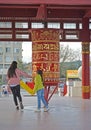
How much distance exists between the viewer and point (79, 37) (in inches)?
768

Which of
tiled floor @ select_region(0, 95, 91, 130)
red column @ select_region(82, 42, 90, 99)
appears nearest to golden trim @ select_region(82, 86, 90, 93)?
red column @ select_region(82, 42, 90, 99)

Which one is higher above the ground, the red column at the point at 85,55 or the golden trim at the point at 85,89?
the red column at the point at 85,55

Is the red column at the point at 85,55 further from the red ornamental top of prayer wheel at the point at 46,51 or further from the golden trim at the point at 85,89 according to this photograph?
the red ornamental top of prayer wheel at the point at 46,51

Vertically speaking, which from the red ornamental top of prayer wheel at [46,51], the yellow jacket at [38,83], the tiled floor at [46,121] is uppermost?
the red ornamental top of prayer wheel at [46,51]

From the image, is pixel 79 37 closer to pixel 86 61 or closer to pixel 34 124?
pixel 86 61

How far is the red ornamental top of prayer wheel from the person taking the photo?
13.2 meters

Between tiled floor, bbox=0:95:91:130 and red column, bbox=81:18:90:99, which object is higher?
red column, bbox=81:18:90:99

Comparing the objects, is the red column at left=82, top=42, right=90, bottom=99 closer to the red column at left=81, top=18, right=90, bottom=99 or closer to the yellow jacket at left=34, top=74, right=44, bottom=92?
the red column at left=81, top=18, right=90, bottom=99

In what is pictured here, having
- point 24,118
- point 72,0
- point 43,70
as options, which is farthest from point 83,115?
point 72,0

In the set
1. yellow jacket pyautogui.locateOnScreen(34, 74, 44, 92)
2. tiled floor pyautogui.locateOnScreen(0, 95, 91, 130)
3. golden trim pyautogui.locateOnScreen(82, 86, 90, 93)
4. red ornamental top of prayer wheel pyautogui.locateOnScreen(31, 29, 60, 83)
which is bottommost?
golden trim pyautogui.locateOnScreen(82, 86, 90, 93)

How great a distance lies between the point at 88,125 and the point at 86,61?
10.0 metres

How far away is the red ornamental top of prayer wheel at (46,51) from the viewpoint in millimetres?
13234

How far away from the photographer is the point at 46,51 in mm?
13305

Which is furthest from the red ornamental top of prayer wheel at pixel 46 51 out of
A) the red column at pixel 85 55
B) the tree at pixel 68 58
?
the tree at pixel 68 58
